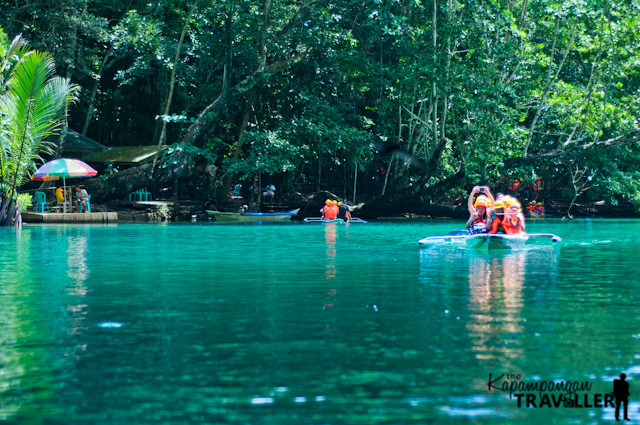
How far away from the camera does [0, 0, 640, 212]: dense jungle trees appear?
28.2 m

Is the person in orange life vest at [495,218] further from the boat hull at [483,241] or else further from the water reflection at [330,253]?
the water reflection at [330,253]

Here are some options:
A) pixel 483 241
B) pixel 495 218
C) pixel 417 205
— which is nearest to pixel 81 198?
pixel 417 205

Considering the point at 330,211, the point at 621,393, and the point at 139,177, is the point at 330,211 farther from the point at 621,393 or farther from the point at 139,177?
the point at 621,393

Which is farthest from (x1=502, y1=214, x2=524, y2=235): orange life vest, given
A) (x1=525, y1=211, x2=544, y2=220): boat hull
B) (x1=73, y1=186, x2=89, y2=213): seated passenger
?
(x1=525, y1=211, x2=544, y2=220): boat hull

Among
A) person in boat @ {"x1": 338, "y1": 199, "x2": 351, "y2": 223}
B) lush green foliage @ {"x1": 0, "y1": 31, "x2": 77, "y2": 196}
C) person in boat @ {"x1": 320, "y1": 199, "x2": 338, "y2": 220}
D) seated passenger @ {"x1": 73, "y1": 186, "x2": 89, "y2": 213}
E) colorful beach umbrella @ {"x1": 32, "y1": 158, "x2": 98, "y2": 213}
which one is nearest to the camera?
lush green foliage @ {"x1": 0, "y1": 31, "x2": 77, "y2": 196}

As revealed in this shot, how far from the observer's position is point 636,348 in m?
6.14

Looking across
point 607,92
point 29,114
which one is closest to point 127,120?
point 29,114

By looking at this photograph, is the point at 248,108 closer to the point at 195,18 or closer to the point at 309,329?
the point at 195,18

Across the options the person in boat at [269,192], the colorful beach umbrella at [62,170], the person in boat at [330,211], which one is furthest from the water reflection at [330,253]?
the person in boat at [269,192]

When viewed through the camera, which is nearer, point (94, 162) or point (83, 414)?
point (83, 414)

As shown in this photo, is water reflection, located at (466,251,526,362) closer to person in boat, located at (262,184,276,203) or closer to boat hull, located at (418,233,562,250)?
boat hull, located at (418,233,562,250)

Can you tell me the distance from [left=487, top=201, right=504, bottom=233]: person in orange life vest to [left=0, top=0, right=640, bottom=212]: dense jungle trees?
36.1ft

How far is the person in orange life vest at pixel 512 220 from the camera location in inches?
675

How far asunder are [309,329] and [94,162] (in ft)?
89.5
